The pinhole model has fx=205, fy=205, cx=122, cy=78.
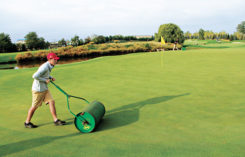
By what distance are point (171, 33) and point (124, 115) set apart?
87.6 metres

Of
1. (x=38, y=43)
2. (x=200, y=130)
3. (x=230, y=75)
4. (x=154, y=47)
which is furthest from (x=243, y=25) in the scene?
(x=200, y=130)

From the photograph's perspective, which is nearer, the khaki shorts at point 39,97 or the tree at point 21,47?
the khaki shorts at point 39,97

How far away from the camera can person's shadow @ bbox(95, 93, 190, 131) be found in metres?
6.63

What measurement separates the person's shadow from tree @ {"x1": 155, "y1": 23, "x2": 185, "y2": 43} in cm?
8272

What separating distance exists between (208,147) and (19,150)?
4.48 metres

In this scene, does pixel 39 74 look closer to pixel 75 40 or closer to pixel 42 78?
pixel 42 78

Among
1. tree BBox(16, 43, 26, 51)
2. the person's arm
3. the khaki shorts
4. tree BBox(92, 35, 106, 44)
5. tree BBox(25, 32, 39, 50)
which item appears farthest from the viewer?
tree BBox(25, 32, 39, 50)

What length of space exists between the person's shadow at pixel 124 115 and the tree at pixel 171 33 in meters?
82.7

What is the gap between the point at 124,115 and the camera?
24.3 feet

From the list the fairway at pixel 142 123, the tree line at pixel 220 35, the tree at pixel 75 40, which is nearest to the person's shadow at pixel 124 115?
the fairway at pixel 142 123

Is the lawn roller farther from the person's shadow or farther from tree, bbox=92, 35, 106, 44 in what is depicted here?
tree, bbox=92, 35, 106, 44

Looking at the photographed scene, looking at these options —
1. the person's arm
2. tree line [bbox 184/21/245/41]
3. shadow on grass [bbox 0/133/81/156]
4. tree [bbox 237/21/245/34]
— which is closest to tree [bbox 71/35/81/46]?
the person's arm

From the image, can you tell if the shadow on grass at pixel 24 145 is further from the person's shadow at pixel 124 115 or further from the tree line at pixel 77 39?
the tree line at pixel 77 39

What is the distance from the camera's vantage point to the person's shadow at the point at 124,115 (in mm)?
6633
